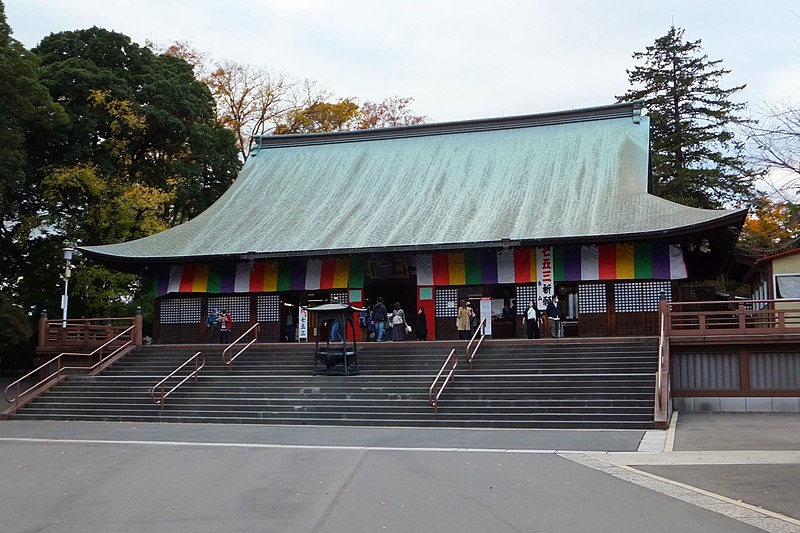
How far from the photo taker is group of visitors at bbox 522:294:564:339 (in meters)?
22.8

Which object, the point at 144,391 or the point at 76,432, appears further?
the point at 144,391

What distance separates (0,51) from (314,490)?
21459 millimetres

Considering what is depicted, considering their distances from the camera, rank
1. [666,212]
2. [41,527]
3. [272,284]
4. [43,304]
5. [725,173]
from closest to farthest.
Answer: [41,527] < [666,212] < [272,284] < [43,304] < [725,173]

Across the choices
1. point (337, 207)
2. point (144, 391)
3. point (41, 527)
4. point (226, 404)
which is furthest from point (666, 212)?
A: point (41, 527)

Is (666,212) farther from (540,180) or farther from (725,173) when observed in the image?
(725,173)

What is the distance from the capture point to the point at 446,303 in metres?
25.4

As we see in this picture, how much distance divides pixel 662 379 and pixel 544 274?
7610mm

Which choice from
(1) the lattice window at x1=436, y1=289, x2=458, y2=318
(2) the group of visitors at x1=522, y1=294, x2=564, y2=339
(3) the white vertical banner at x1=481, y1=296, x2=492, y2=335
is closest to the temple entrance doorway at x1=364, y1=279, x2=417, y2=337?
(1) the lattice window at x1=436, y1=289, x2=458, y2=318

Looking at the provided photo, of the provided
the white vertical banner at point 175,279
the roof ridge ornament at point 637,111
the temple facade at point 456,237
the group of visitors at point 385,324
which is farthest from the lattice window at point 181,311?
the roof ridge ornament at point 637,111

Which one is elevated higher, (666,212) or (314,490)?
(666,212)

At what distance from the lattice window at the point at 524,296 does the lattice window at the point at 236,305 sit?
925cm

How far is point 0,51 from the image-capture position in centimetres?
2494

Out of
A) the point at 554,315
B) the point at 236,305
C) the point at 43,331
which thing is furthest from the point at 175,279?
the point at 554,315

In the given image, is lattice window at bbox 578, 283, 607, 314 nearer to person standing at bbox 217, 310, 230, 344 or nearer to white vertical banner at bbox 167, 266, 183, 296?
person standing at bbox 217, 310, 230, 344
